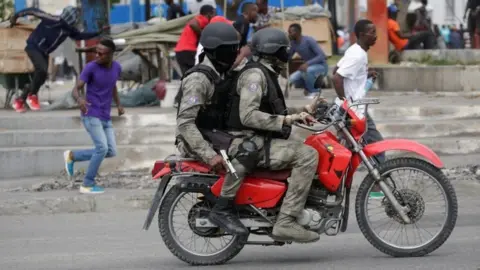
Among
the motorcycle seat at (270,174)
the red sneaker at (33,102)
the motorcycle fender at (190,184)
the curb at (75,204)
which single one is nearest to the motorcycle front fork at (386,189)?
the motorcycle seat at (270,174)

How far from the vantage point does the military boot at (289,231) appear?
294 inches

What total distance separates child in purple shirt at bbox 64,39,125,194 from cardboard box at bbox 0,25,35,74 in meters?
5.48

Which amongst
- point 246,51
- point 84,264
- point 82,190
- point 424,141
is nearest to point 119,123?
point 246,51

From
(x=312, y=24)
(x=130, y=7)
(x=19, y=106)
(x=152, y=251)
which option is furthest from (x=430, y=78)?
(x=152, y=251)

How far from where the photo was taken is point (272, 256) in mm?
8133

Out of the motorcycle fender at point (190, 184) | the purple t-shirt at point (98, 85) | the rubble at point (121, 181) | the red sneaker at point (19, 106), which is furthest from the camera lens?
the red sneaker at point (19, 106)

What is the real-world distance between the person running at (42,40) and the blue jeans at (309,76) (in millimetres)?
3405

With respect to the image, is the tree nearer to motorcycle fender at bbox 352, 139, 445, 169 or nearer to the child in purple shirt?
the child in purple shirt

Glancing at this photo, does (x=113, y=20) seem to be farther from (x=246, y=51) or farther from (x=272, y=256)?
(x=272, y=256)

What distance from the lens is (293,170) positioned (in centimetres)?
746

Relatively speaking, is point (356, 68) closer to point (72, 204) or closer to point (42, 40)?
point (72, 204)

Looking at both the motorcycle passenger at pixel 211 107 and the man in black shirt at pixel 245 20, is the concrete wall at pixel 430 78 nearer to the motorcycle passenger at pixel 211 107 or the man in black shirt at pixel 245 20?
the man in black shirt at pixel 245 20

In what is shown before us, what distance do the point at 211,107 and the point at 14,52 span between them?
9773 millimetres

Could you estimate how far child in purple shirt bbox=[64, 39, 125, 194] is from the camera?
1117 cm
